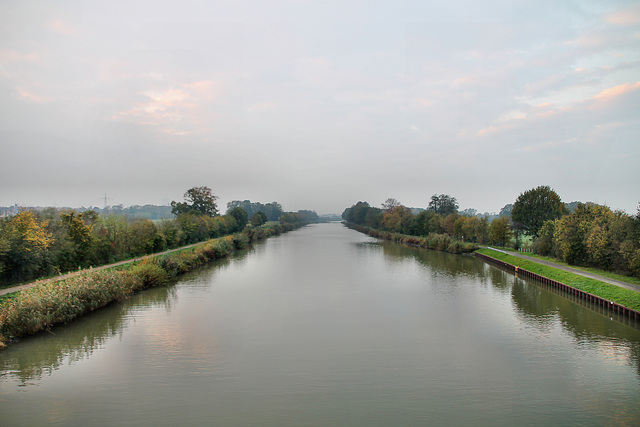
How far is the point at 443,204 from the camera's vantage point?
73.2 metres

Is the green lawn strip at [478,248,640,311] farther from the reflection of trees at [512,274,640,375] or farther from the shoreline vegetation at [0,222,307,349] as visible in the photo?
the shoreline vegetation at [0,222,307,349]

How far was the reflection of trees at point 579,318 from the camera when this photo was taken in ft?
43.1

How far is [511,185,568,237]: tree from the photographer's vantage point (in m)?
39.5

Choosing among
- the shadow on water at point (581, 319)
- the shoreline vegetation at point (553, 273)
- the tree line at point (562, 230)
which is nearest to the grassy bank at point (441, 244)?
the shoreline vegetation at point (553, 273)

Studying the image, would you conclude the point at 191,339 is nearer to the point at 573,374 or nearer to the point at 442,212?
the point at 573,374

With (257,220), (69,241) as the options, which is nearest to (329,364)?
(69,241)

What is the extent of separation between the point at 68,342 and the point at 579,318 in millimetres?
20992

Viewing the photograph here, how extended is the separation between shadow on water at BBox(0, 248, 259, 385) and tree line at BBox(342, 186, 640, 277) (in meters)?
24.7

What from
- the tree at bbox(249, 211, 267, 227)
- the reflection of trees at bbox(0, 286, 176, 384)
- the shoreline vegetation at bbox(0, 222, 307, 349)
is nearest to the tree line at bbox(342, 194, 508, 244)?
the tree at bbox(249, 211, 267, 227)

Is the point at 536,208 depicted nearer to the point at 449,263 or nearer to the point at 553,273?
the point at 449,263

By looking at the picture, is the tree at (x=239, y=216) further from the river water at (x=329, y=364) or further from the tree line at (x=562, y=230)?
the river water at (x=329, y=364)

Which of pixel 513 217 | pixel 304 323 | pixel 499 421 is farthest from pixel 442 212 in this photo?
pixel 499 421

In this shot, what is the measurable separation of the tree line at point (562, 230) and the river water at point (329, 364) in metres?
4.82

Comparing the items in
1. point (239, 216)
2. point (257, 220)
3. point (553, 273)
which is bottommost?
point (553, 273)
